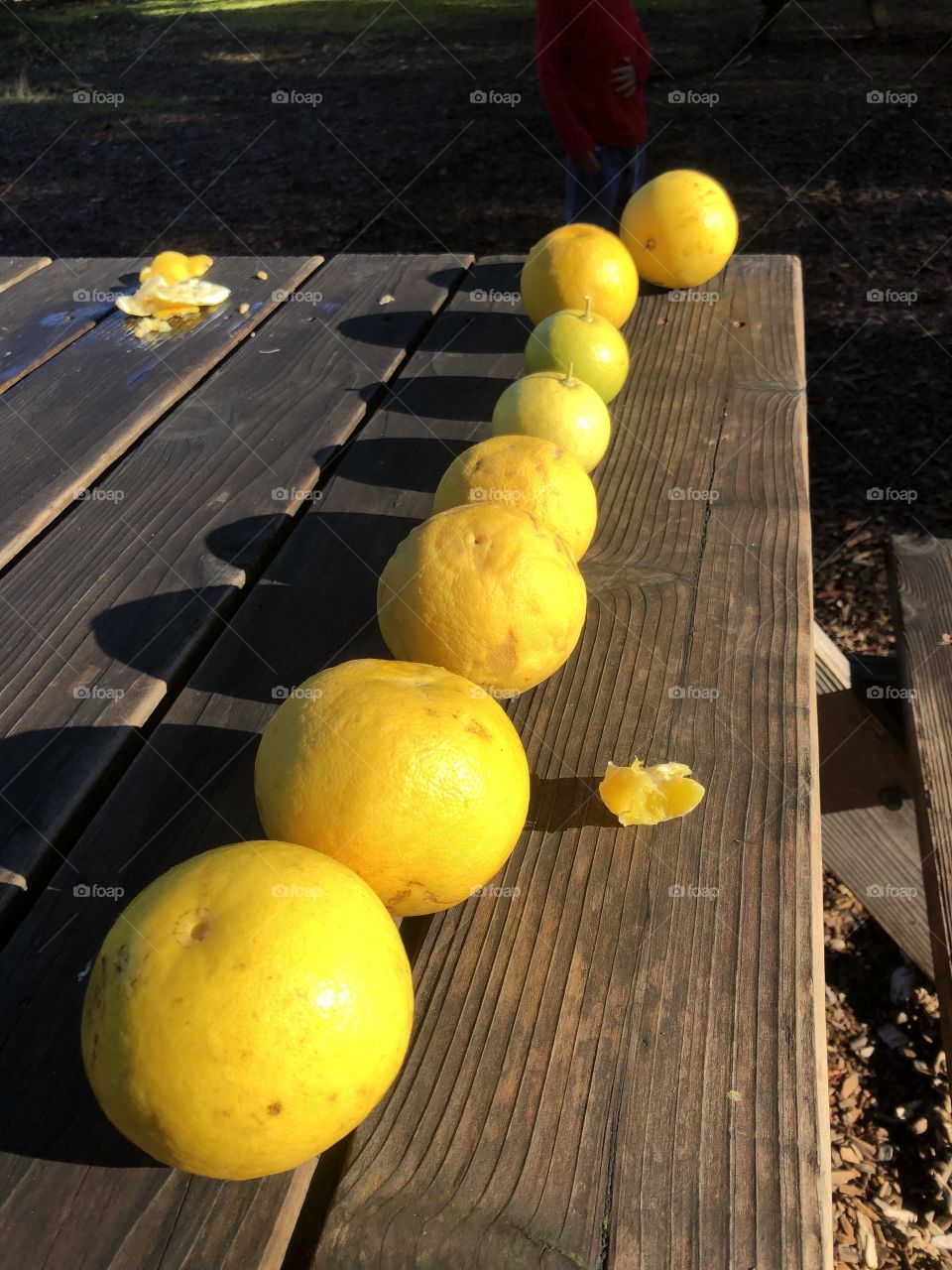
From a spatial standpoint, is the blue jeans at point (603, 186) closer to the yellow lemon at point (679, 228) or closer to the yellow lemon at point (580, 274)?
the yellow lemon at point (679, 228)

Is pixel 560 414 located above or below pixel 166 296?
below

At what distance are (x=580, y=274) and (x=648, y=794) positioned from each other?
147 centimetres

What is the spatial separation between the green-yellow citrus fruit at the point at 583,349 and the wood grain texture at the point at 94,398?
87cm

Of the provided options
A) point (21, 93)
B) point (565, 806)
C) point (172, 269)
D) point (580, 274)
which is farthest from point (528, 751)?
point (21, 93)

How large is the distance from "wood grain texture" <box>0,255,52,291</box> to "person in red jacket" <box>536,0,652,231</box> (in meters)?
3.00

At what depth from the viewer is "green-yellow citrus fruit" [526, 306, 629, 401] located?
6.90 feet

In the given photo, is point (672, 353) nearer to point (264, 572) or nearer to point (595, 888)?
point (264, 572)

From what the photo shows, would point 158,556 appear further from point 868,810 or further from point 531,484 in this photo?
point 868,810

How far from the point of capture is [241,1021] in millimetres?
908

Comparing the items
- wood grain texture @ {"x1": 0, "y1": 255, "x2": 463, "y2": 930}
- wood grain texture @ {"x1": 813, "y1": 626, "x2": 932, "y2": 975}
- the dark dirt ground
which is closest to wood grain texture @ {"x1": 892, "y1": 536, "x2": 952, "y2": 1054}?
wood grain texture @ {"x1": 813, "y1": 626, "x2": 932, "y2": 975}

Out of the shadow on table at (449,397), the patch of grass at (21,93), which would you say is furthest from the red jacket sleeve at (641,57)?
the patch of grass at (21,93)

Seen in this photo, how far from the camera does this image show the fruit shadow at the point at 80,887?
3.39ft

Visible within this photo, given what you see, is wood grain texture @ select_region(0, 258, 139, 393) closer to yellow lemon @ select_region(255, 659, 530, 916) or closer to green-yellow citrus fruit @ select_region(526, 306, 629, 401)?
green-yellow citrus fruit @ select_region(526, 306, 629, 401)

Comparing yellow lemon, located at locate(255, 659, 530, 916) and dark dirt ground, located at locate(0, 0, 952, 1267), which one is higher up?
yellow lemon, located at locate(255, 659, 530, 916)
